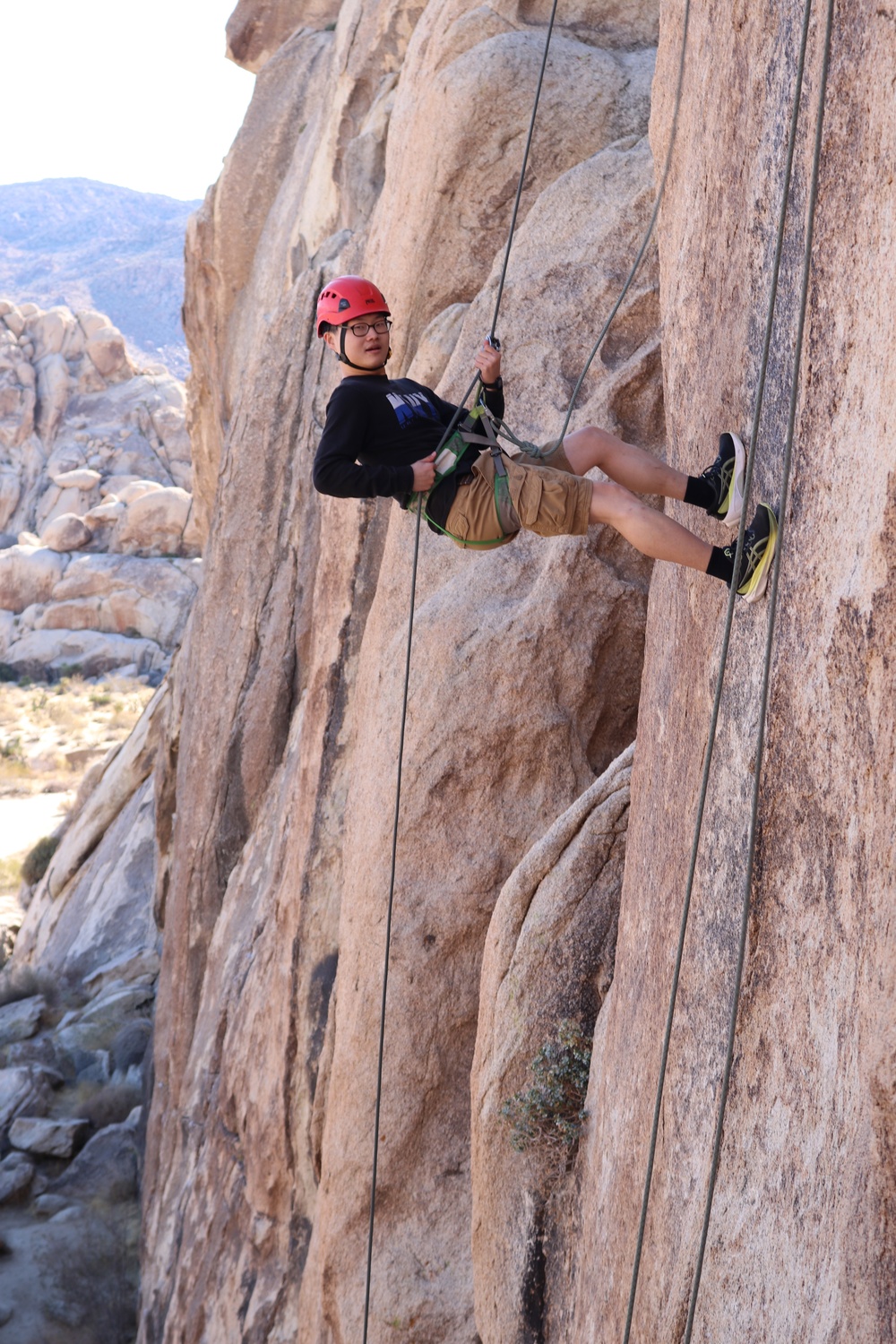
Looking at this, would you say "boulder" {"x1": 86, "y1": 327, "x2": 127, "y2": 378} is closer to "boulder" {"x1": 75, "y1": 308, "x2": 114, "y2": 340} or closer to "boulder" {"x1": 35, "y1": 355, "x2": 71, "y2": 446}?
"boulder" {"x1": 75, "y1": 308, "x2": 114, "y2": 340}

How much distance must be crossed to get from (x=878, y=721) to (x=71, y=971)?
49.6ft

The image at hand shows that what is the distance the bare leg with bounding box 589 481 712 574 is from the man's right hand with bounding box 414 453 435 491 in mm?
761

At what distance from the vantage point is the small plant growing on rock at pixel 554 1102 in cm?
471

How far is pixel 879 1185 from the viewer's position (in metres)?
2.80

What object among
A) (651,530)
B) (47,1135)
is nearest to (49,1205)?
(47,1135)

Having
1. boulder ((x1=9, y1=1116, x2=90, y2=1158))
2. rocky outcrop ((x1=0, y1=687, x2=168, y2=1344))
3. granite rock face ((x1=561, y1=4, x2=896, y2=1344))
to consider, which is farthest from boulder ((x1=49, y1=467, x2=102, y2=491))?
granite rock face ((x1=561, y1=4, x2=896, y2=1344))

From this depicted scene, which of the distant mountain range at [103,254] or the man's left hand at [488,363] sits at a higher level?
the distant mountain range at [103,254]

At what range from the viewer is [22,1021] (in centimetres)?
1489

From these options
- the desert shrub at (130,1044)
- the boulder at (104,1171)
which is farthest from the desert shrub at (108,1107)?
the desert shrub at (130,1044)

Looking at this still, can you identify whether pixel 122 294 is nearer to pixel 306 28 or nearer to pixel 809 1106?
pixel 306 28

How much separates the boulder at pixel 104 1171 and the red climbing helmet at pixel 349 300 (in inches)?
393

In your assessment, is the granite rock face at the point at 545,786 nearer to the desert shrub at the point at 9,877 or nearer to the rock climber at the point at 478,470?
the rock climber at the point at 478,470

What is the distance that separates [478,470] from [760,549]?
162cm

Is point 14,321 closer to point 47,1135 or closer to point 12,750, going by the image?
point 12,750
